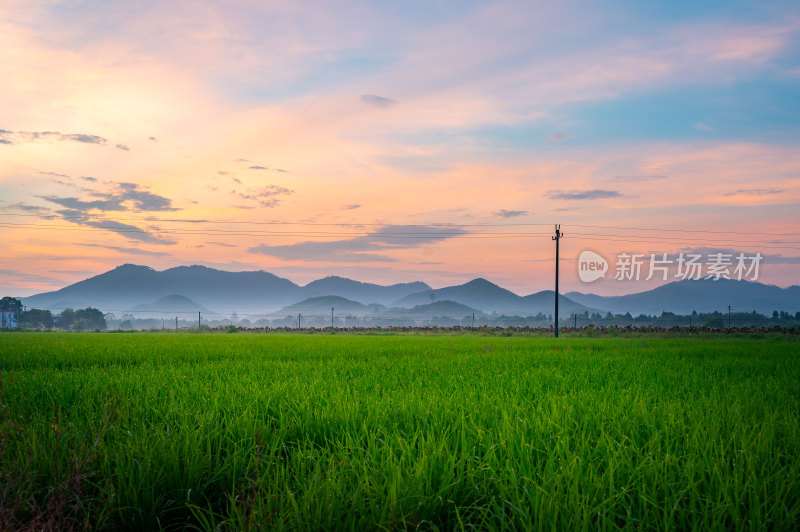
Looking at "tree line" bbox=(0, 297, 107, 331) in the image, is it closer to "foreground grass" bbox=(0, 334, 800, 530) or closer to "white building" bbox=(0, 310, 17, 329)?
"white building" bbox=(0, 310, 17, 329)

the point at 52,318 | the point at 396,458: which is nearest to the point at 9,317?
the point at 52,318

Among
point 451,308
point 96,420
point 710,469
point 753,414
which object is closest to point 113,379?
point 96,420

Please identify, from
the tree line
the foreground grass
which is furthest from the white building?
the foreground grass

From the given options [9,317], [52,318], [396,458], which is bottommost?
[52,318]

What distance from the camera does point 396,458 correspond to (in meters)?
2.75

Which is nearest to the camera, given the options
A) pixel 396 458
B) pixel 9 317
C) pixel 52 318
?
pixel 396 458

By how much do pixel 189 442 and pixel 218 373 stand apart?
4705 millimetres

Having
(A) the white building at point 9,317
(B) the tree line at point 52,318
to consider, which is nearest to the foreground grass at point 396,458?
(B) the tree line at point 52,318

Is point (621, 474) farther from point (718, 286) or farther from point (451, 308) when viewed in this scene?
point (718, 286)

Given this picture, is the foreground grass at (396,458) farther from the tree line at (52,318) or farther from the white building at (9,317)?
the white building at (9,317)

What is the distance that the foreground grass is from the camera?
2264mm

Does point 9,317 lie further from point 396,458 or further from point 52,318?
point 396,458

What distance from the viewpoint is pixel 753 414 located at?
4.33m

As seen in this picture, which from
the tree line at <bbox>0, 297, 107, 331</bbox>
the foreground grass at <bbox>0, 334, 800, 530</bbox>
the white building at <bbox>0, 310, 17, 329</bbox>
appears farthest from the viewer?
the tree line at <bbox>0, 297, 107, 331</bbox>
